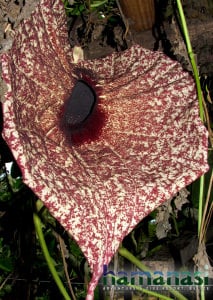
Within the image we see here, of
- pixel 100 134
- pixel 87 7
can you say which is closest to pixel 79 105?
pixel 100 134

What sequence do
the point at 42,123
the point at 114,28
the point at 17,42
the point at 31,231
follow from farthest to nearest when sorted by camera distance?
the point at 31,231
the point at 114,28
the point at 42,123
the point at 17,42

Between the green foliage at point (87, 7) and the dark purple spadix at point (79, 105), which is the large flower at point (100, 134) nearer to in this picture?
the dark purple spadix at point (79, 105)

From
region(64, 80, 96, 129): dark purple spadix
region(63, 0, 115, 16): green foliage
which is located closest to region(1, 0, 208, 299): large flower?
region(64, 80, 96, 129): dark purple spadix

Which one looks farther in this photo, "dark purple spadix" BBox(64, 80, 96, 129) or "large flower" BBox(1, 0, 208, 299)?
"dark purple spadix" BBox(64, 80, 96, 129)

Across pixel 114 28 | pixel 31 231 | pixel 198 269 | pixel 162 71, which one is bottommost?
pixel 198 269

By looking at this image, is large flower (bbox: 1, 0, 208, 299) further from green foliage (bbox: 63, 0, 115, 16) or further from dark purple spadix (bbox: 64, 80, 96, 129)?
green foliage (bbox: 63, 0, 115, 16)

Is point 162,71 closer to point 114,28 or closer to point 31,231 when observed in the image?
point 114,28

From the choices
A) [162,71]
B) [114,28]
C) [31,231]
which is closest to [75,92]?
[162,71]
